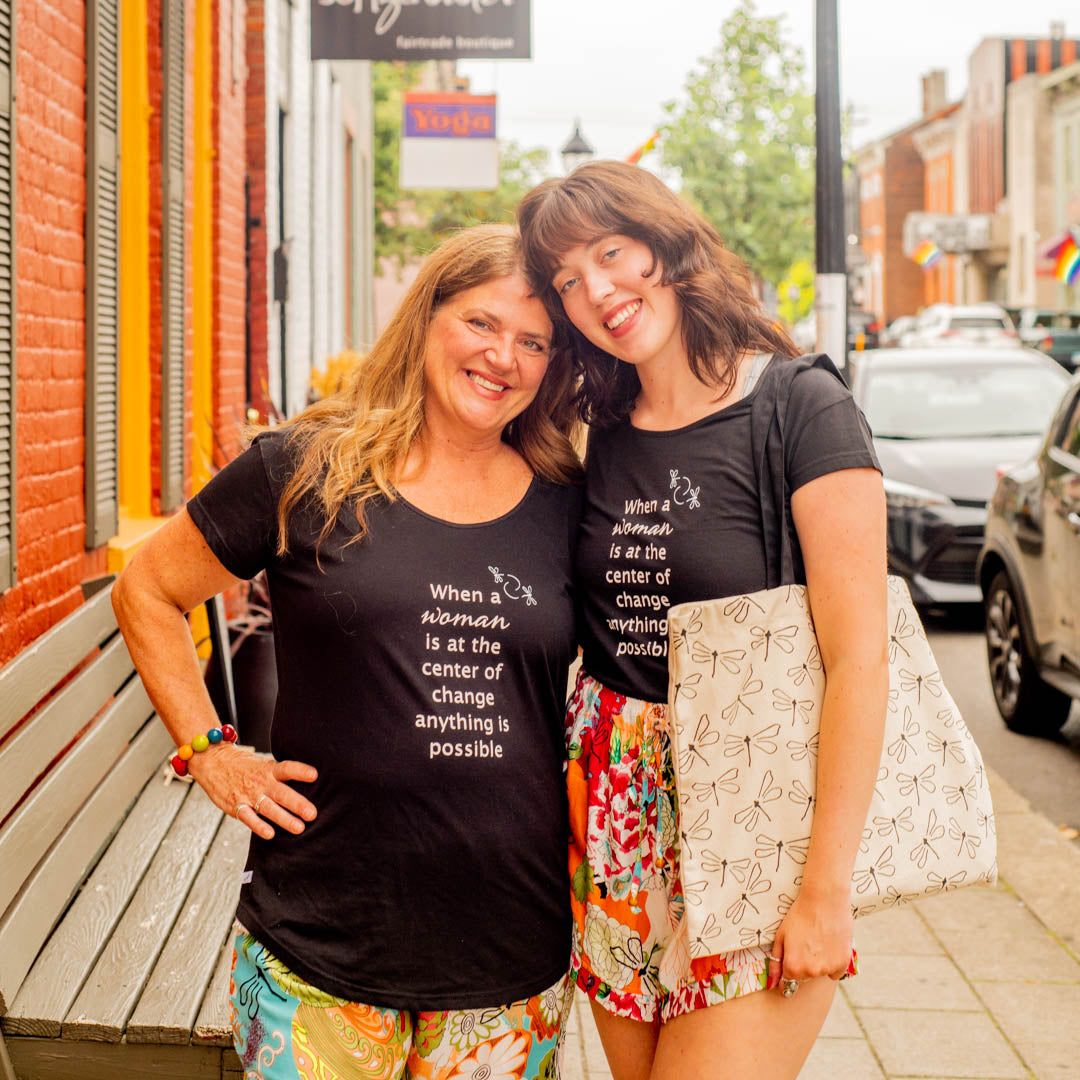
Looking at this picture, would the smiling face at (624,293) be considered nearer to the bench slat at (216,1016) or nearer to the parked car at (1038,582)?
the bench slat at (216,1016)

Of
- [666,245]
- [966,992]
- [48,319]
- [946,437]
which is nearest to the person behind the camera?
[666,245]

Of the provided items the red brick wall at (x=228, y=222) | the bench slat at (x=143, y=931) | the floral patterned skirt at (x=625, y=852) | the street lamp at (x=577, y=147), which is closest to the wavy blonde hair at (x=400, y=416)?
the floral patterned skirt at (x=625, y=852)

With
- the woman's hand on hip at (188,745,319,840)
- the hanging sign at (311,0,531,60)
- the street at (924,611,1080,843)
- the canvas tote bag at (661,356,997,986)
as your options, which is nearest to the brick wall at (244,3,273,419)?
the hanging sign at (311,0,531,60)

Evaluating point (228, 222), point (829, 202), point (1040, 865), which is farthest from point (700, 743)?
point (829, 202)

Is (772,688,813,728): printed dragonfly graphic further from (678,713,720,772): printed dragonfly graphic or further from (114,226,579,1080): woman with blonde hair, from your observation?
(114,226,579,1080): woman with blonde hair

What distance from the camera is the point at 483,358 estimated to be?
2650 mm

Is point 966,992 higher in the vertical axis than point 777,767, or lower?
lower

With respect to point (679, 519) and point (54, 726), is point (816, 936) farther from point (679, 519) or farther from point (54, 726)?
point (54, 726)

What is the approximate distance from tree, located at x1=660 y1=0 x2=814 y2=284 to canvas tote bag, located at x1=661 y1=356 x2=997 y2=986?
32.2 m

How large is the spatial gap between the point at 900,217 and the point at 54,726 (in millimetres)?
78798

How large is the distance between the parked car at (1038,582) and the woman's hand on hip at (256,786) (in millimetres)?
4864

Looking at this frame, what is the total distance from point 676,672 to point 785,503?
30cm

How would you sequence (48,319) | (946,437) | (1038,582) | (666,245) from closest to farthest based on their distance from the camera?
(666,245), (48,319), (1038,582), (946,437)

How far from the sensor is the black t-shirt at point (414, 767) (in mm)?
2443
